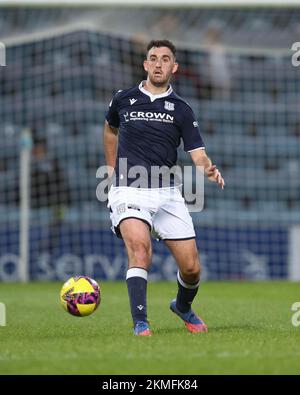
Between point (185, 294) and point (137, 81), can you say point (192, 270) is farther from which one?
point (137, 81)

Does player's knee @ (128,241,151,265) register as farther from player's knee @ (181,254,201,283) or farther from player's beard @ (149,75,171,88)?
player's beard @ (149,75,171,88)

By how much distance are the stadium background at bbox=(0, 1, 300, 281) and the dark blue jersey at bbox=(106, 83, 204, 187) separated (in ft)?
35.0

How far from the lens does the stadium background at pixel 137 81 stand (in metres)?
19.0

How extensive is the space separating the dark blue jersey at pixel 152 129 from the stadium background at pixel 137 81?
35.0 feet

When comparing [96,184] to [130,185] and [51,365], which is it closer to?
[130,185]

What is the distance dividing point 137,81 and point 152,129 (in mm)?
11988

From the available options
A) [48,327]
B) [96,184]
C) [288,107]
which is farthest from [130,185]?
[288,107]

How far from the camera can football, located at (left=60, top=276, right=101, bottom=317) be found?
24.1ft

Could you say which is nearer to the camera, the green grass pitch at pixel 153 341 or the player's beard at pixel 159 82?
the green grass pitch at pixel 153 341

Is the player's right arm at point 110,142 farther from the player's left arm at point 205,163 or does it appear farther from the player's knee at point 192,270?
the player's knee at point 192,270

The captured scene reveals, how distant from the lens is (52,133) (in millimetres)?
19781

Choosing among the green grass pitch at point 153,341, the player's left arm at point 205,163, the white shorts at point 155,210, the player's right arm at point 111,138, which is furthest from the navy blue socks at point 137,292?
the player's right arm at point 111,138

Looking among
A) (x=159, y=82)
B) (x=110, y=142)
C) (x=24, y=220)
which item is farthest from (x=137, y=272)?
(x=24, y=220)

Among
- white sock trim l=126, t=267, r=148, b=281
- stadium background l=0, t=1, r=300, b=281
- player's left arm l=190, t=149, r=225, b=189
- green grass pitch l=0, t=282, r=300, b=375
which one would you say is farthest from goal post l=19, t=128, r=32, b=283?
white sock trim l=126, t=267, r=148, b=281
